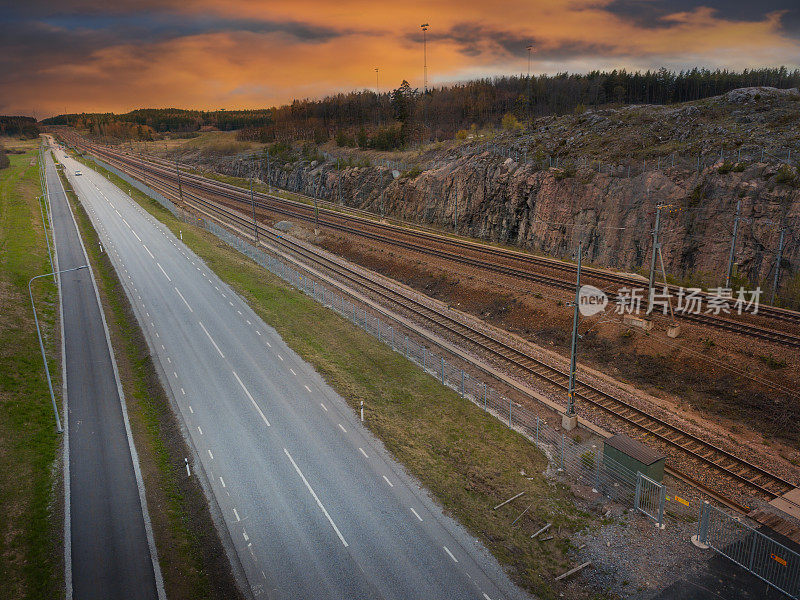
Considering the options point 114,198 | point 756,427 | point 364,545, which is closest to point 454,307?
point 756,427

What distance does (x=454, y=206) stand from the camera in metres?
78.6

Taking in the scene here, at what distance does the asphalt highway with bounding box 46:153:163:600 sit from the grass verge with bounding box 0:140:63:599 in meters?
0.58

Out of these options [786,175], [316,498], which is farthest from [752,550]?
[786,175]

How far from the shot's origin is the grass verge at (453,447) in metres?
17.3

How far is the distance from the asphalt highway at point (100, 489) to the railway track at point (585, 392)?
21462 mm

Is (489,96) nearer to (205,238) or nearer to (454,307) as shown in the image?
(205,238)

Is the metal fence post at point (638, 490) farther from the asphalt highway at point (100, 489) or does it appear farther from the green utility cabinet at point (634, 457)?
the asphalt highway at point (100, 489)

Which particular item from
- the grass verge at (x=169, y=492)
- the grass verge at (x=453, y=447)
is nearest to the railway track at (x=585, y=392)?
the grass verge at (x=453, y=447)

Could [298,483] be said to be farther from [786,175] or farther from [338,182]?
[338,182]

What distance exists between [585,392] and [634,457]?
30.0 ft

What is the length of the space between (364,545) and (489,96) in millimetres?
167280

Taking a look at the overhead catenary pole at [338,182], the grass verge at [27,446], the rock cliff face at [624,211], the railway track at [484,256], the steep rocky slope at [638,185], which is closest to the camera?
the grass verge at [27,446]

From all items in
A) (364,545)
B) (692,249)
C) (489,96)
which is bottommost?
(364,545)

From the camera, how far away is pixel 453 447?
909 inches
